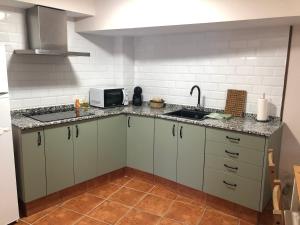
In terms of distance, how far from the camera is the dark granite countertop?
240cm

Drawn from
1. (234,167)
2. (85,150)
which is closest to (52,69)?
(85,150)

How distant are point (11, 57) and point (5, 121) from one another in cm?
90

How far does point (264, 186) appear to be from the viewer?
2.40 meters

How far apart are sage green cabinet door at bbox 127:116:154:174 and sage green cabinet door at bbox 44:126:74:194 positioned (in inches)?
31.5

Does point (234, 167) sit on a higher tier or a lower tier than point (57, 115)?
lower

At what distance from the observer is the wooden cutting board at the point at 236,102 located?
2.94m

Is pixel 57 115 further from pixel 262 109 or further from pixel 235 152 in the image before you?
pixel 262 109

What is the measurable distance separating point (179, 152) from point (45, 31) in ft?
6.42

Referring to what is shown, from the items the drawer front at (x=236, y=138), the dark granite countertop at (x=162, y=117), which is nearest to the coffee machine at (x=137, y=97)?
the dark granite countertop at (x=162, y=117)

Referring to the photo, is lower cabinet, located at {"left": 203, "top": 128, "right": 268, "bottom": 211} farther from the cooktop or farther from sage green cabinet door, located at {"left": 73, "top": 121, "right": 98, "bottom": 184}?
the cooktop

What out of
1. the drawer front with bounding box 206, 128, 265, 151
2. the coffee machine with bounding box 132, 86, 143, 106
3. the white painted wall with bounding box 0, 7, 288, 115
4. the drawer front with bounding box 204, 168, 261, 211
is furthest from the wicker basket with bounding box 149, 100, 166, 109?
the drawer front with bounding box 204, 168, 261, 211

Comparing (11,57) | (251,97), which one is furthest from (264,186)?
(11,57)

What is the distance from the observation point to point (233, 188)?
2.58 m

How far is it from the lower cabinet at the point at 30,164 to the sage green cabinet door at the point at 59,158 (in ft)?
0.21
